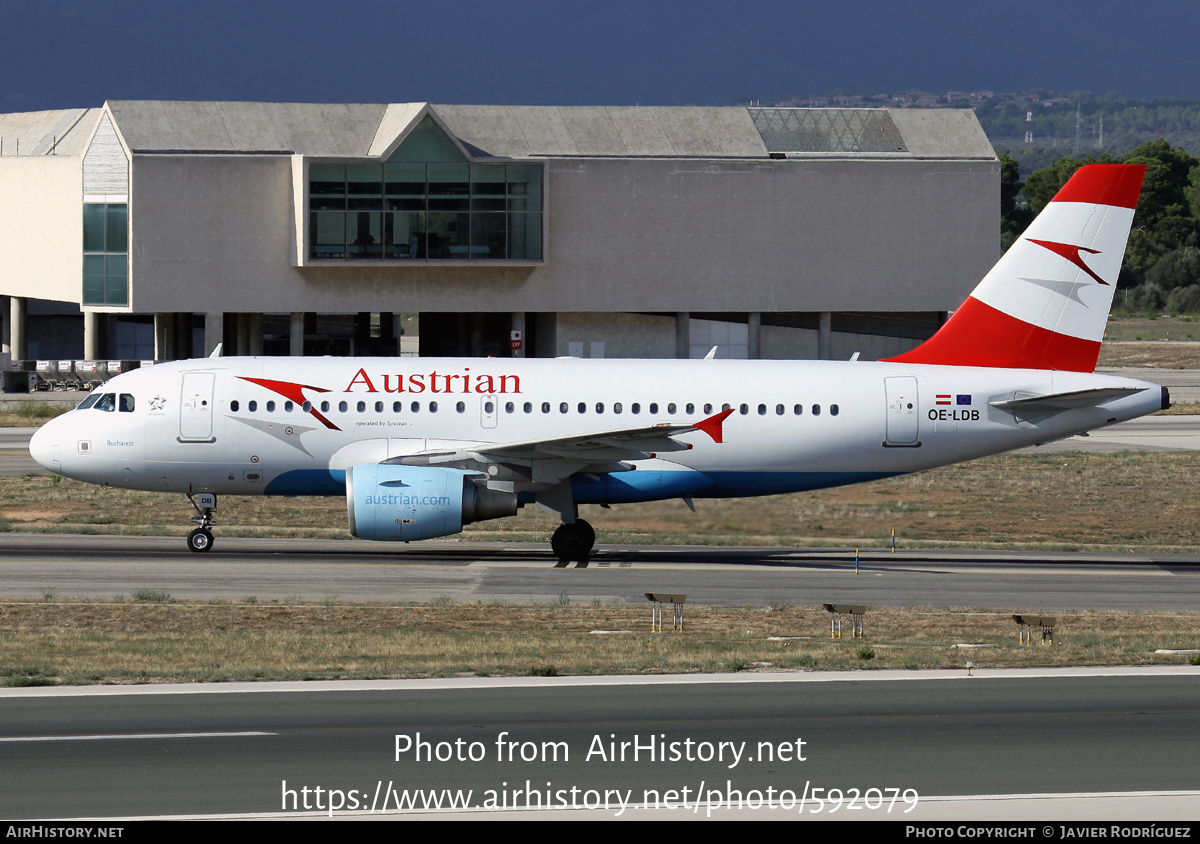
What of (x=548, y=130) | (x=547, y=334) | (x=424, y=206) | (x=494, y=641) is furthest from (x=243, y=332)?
(x=494, y=641)

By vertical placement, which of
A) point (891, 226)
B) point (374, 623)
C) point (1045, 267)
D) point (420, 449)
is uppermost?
point (891, 226)

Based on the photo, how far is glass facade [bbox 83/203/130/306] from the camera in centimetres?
7394

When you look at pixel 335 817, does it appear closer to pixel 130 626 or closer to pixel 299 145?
pixel 130 626

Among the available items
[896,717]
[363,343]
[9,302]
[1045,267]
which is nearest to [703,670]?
[896,717]

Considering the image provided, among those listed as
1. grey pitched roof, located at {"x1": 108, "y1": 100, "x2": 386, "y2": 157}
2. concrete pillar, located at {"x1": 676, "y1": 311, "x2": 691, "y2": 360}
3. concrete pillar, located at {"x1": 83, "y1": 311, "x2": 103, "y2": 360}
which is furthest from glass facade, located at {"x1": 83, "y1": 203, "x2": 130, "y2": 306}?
concrete pillar, located at {"x1": 676, "y1": 311, "x2": 691, "y2": 360}

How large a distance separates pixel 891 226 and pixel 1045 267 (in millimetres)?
50095

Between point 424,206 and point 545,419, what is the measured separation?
153ft

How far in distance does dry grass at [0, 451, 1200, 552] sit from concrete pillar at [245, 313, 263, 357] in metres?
37.9

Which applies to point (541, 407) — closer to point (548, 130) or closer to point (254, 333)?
point (548, 130)

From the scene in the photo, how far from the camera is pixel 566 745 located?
46.7 feet

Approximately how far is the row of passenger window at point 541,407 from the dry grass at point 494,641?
21.1 ft

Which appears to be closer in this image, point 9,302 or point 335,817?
point 335,817

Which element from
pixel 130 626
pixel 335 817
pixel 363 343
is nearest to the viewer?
pixel 335 817

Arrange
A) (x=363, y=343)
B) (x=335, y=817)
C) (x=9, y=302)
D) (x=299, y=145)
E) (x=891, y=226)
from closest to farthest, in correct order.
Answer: (x=335, y=817) < (x=299, y=145) < (x=891, y=226) < (x=363, y=343) < (x=9, y=302)
